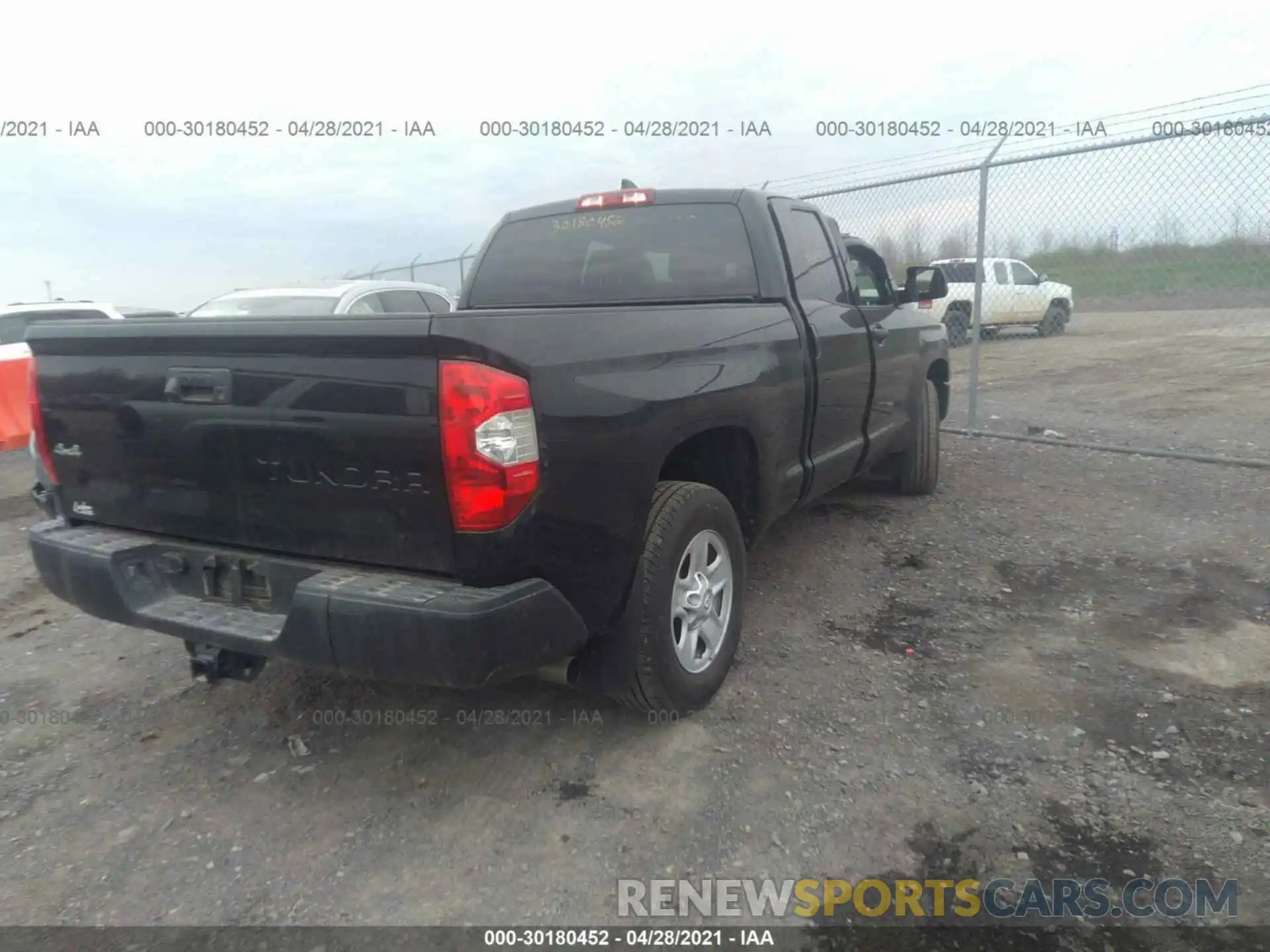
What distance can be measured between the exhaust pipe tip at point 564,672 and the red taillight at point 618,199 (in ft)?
7.59

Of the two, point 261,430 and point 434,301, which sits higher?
point 434,301

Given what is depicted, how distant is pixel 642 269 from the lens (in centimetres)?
409

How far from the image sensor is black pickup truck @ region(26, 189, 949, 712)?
90.8 inches

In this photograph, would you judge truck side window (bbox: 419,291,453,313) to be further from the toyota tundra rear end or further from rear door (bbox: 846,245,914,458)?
the toyota tundra rear end

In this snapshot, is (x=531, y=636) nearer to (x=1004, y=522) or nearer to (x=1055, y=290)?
(x=1004, y=522)

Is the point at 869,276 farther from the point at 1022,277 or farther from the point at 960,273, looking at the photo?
the point at 1022,277

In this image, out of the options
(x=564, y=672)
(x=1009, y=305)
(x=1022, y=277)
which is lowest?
(x=564, y=672)

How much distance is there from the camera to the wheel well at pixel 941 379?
243 inches

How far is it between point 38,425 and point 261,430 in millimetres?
1072

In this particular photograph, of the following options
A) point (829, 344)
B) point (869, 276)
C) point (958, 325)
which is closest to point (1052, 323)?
point (958, 325)

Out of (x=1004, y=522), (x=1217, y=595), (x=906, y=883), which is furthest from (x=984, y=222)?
(x=906, y=883)

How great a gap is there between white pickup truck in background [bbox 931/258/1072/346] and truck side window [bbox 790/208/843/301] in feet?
37.3

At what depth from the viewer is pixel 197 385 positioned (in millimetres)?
2584

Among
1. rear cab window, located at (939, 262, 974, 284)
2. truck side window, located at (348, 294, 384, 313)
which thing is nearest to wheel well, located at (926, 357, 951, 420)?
truck side window, located at (348, 294, 384, 313)
